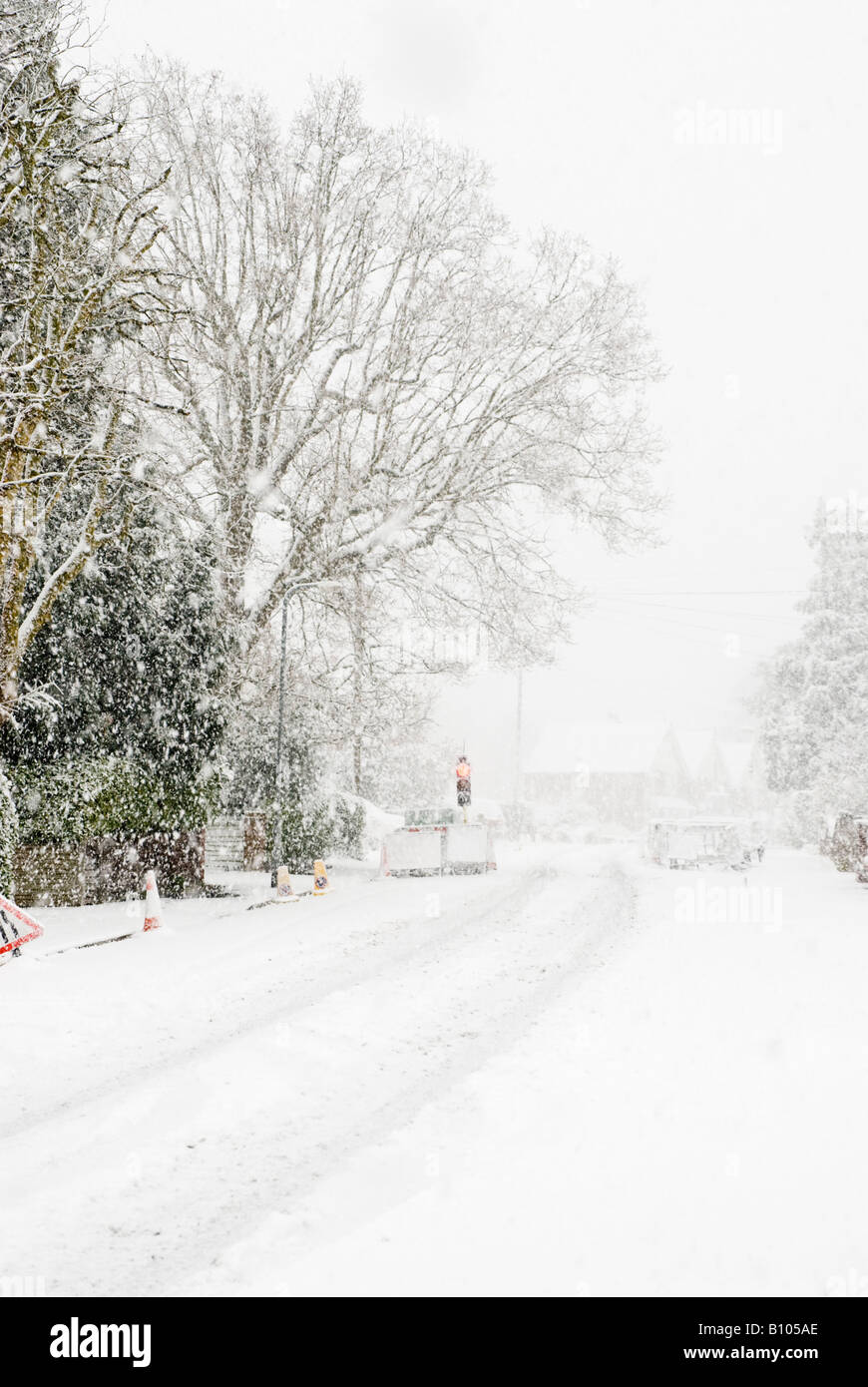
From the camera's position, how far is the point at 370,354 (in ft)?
65.2

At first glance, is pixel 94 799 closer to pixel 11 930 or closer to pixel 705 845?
pixel 11 930

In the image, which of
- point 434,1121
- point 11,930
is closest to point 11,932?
point 11,930

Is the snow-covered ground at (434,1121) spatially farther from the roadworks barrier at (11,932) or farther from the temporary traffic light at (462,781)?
the temporary traffic light at (462,781)

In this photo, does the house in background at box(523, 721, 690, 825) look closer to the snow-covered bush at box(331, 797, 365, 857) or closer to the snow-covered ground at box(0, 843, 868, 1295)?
the snow-covered bush at box(331, 797, 365, 857)

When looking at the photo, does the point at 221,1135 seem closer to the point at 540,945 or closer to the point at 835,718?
the point at 540,945

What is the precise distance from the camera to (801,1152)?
15.6 feet

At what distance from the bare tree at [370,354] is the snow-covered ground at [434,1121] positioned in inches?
417

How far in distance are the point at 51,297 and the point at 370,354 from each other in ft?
31.5

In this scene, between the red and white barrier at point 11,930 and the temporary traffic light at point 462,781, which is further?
the temporary traffic light at point 462,781

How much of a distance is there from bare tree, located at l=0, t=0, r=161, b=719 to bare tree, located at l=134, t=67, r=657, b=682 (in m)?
5.18

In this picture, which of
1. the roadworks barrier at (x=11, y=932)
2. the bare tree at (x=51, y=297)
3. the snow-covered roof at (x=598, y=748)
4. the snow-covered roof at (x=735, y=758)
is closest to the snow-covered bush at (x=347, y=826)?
the bare tree at (x=51, y=297)

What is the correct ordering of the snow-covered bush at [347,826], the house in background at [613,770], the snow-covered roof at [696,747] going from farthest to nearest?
the snow-covered roof at [696,747], the house in background at [613,770], the snow-covered bush at [347,826]

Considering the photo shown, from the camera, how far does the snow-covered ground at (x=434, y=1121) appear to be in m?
3.69

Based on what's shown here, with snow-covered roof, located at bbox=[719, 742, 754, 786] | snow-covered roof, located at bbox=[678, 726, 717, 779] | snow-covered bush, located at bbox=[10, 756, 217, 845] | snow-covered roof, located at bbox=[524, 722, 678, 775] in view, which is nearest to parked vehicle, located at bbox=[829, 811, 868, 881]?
snow-covered bush, located at bbox=[10, 756, 217, 845]
